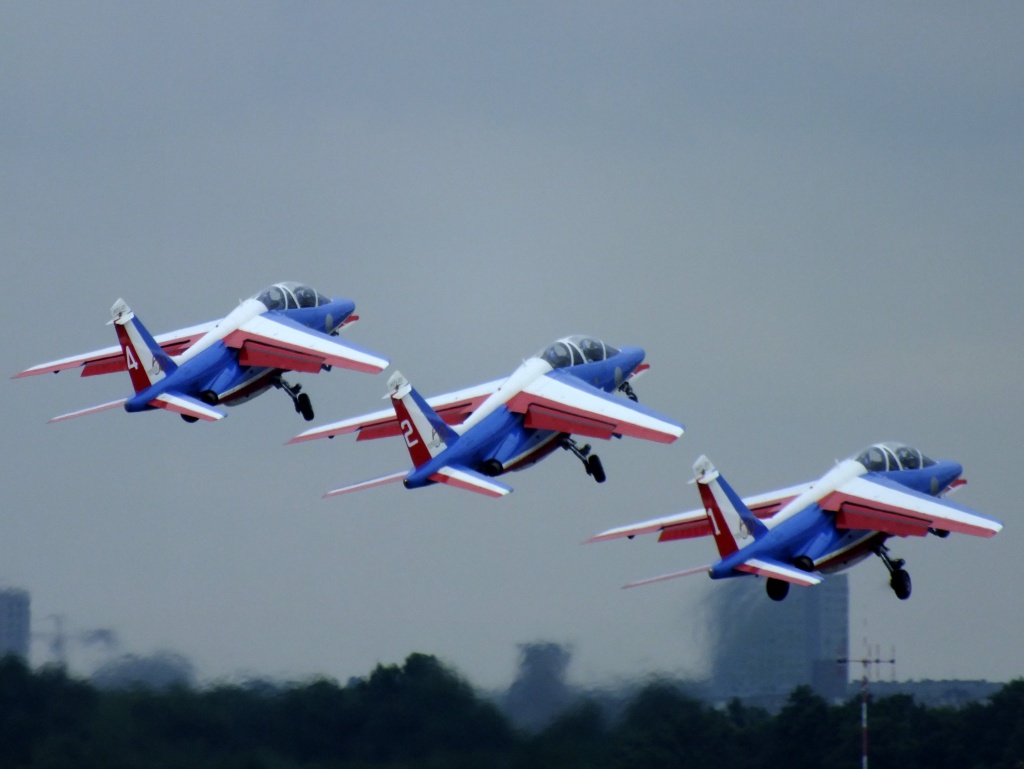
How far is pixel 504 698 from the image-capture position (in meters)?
61.6

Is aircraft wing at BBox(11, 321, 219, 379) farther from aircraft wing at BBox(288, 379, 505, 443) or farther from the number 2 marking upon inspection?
the number 2 marking

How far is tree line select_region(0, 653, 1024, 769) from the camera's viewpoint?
59.2m

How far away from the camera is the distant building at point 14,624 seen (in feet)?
203

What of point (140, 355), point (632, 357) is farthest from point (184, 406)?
point (632, 357)

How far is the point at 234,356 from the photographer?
64.7 m

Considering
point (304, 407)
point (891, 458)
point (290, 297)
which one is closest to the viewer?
point (891, 458)

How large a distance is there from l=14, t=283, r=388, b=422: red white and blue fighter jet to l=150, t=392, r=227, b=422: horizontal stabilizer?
0.09ft

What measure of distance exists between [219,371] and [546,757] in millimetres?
14434

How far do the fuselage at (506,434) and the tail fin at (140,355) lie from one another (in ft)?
29.0

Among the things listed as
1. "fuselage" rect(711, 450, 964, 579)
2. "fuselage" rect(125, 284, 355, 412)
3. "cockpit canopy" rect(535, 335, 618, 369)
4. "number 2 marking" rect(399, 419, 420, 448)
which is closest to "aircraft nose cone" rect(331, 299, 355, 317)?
"fuselage" rect(125, 284, 355, 412)

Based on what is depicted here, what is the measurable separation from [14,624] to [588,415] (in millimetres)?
17185

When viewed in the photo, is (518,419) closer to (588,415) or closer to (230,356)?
(588,415)

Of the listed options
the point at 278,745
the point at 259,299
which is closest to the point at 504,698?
the point at 278,745

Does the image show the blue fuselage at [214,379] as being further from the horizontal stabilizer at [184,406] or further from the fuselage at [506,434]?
the fuselage at [506,434]
